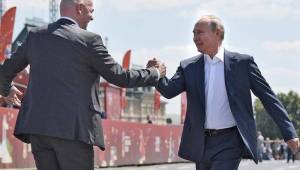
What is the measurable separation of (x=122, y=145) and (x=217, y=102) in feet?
70.2

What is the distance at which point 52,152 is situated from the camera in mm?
4816

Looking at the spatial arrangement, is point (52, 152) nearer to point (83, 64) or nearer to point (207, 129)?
point (83, 64)

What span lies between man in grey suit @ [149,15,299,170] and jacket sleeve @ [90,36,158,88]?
569mm

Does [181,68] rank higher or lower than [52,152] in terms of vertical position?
higher

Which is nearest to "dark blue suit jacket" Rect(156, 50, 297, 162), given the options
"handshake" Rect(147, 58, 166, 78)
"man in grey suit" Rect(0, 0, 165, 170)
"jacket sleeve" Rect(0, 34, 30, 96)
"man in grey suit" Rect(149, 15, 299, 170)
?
"man in grey suit" Rect(149, 15, 299, 170)

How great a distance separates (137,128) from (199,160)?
903 inches

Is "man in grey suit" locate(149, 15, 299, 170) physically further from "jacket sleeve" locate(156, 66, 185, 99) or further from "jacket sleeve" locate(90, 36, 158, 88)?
"jacket sleeve" locate(90, 36, 158, 88)

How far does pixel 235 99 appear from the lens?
5.61m

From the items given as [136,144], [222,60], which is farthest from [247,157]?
[136,144]

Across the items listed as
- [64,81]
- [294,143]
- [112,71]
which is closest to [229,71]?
[294,143]

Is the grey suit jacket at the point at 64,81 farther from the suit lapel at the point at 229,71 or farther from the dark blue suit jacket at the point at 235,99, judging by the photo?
the suit lapel at the point at 229,71

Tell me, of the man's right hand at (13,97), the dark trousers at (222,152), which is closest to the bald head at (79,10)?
the man's right hand at (13,97)

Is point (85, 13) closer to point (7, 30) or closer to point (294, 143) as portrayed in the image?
point (294, 143)

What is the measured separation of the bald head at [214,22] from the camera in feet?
18.6
